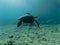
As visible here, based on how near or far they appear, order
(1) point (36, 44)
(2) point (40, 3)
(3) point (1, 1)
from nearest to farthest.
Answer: (1) point (36, 44)
(2) point (40, 3)
(3) point (1, 1)

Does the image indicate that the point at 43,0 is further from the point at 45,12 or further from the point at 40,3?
the point at 45,12

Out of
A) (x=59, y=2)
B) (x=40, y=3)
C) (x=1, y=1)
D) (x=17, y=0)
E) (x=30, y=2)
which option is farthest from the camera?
(x=1, y=1)

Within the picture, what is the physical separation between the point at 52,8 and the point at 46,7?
680mm

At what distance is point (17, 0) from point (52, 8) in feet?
27.3

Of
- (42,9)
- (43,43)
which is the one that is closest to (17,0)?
(42,9)

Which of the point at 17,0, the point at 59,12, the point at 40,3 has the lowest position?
the point at 59,12

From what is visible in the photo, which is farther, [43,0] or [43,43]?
[43,0]

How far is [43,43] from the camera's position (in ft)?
14.1

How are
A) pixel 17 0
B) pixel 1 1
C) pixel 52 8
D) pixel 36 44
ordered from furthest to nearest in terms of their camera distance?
1. pixel 1 1
2. pixel 17 0
3. pixel 52 8
4. pixel 36 44

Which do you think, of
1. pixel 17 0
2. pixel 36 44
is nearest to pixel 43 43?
pixel 36 44

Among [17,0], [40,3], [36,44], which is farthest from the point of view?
[17,0]

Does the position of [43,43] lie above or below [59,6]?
below

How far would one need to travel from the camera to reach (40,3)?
18.5 m

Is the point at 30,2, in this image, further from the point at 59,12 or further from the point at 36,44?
the point at 36,44
